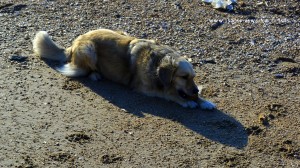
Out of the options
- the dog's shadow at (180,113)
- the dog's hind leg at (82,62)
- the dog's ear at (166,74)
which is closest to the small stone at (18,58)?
the dog's hind leg at (82,62)

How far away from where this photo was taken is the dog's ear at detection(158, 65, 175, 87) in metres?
8.73

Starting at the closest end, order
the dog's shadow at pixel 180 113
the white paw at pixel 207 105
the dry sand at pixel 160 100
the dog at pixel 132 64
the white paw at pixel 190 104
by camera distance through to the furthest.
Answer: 1. the dry sand at pixel 160 100
2. the dog's shadow at pixel 180 113
3. the white paw at pixel 207 105
4. the white paw at pixel 190 104
5. the dog at pixel 132 64


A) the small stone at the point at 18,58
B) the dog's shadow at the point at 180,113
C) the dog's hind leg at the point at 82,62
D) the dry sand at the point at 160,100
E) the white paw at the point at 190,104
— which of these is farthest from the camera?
the small stone at the point at 18,58

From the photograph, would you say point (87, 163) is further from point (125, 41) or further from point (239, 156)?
point (125, 41)

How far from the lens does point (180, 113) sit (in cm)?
847

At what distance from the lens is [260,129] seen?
798cm

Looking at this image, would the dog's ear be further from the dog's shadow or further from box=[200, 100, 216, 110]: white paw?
box=[200, 100, 216, 110]: white paw

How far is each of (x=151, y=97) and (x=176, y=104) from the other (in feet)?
1.28

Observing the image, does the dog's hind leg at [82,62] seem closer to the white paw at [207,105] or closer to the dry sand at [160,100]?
the dry sand at [160,100]

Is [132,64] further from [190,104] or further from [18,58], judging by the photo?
[18,58]

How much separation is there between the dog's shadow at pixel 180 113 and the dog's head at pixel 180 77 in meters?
0.22

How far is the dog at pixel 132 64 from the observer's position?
8.71 m

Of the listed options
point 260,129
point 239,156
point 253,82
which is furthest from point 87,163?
point 253,82

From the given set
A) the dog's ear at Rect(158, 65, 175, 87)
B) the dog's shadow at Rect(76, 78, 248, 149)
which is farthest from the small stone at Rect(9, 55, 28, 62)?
the dog's ear at Rect(158, 65, 175, 87)
